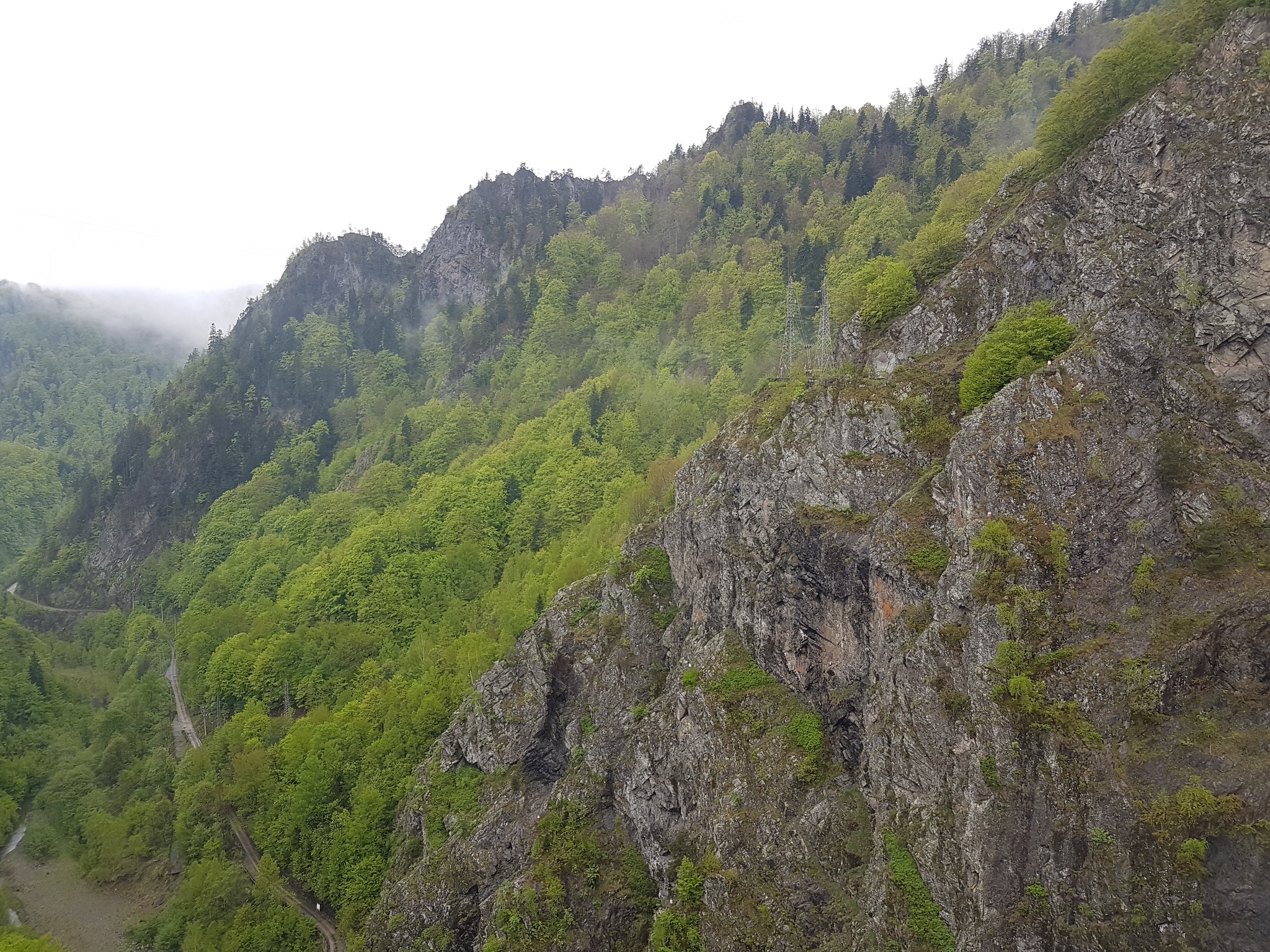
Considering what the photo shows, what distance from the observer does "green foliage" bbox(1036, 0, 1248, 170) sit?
3303 centimetres

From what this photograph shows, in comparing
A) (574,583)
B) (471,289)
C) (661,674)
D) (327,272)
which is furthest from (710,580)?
(327,272)

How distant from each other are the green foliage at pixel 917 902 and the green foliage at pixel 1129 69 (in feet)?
117

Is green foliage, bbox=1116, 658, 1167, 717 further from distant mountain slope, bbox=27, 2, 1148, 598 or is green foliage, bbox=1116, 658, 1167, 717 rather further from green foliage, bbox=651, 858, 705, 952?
distant mountain slope, bbox=27, 2, 1148, 598

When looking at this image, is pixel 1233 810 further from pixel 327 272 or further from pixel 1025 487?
pixel 327 272

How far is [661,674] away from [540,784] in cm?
1062

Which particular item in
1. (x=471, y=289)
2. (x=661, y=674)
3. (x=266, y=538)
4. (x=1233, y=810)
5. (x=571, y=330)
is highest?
(x=471, y=289)

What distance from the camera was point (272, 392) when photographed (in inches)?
5364

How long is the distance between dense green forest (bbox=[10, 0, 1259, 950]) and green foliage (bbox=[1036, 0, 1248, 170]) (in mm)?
174

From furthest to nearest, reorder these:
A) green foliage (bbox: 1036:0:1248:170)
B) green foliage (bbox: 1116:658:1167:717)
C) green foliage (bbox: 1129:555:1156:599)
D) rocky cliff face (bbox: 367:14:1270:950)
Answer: green foliage (bbox: 1036:0:1248:170), green foliage (bbox: 1129:555:1156:599), green foliage (bbox: 1116:658:1167:717), rocky cliff face (bbox: 367:14:1270:950)

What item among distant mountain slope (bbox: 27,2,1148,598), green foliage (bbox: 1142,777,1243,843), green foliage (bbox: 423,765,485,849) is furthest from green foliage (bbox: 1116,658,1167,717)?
distant mountain slope (bbox: 27,2,1148,598)

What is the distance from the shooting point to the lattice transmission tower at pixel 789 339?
166ft

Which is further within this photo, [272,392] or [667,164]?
[667,164]

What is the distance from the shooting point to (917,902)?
2233 cm

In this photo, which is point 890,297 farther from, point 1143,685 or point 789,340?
point 1143,685
